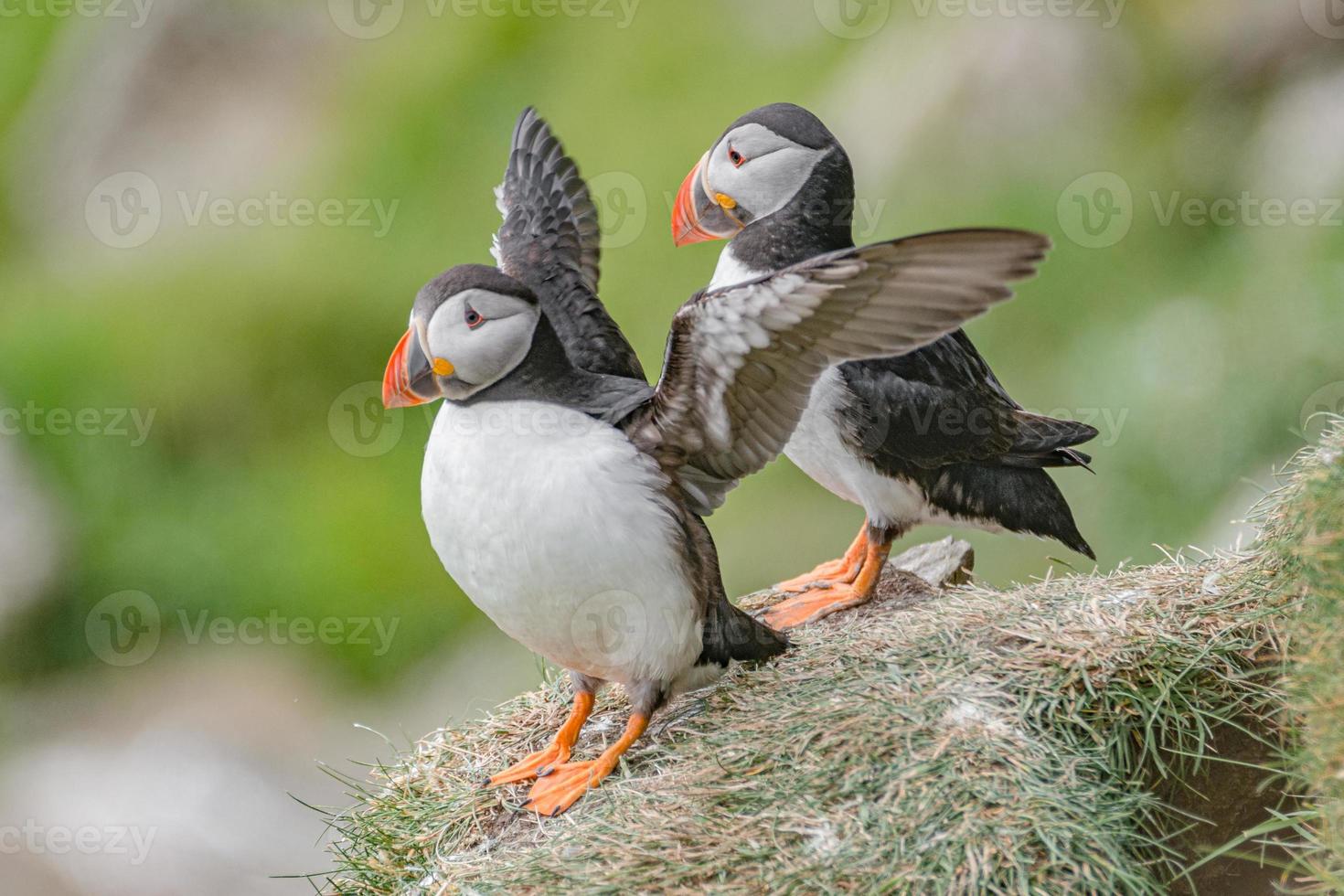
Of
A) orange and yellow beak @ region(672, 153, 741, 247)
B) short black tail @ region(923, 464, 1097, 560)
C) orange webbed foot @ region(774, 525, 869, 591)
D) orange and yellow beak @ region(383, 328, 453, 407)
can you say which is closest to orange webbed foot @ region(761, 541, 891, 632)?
orange webbed foot @ region(774, 525, 869, 591)

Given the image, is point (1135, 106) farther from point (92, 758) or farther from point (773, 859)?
point (92, 758)

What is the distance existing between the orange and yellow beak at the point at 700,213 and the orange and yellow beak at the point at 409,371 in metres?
1.58

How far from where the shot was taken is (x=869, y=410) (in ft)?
16.9

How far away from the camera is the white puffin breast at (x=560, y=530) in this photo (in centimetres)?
399

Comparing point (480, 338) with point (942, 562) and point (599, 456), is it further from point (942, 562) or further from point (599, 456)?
point (942, 562)

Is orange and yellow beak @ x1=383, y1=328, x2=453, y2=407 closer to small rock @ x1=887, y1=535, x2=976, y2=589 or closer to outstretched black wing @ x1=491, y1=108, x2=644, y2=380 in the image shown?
outstretched black wing @ x1=491, y1=108, x2=644, y2=380

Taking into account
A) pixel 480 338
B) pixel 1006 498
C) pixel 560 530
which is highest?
pixel 480 338

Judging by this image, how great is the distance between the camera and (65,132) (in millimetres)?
14211

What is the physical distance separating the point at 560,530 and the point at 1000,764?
4.53 feet

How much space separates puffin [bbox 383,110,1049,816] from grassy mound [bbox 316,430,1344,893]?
1.09 feet

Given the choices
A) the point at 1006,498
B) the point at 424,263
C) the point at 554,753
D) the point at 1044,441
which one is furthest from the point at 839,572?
the point at 424,263

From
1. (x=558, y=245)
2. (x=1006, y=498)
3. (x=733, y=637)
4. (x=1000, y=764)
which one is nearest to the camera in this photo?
(x=1000, y=764)

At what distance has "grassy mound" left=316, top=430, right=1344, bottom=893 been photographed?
3436mm

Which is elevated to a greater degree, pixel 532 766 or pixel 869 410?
pixel 869 410
